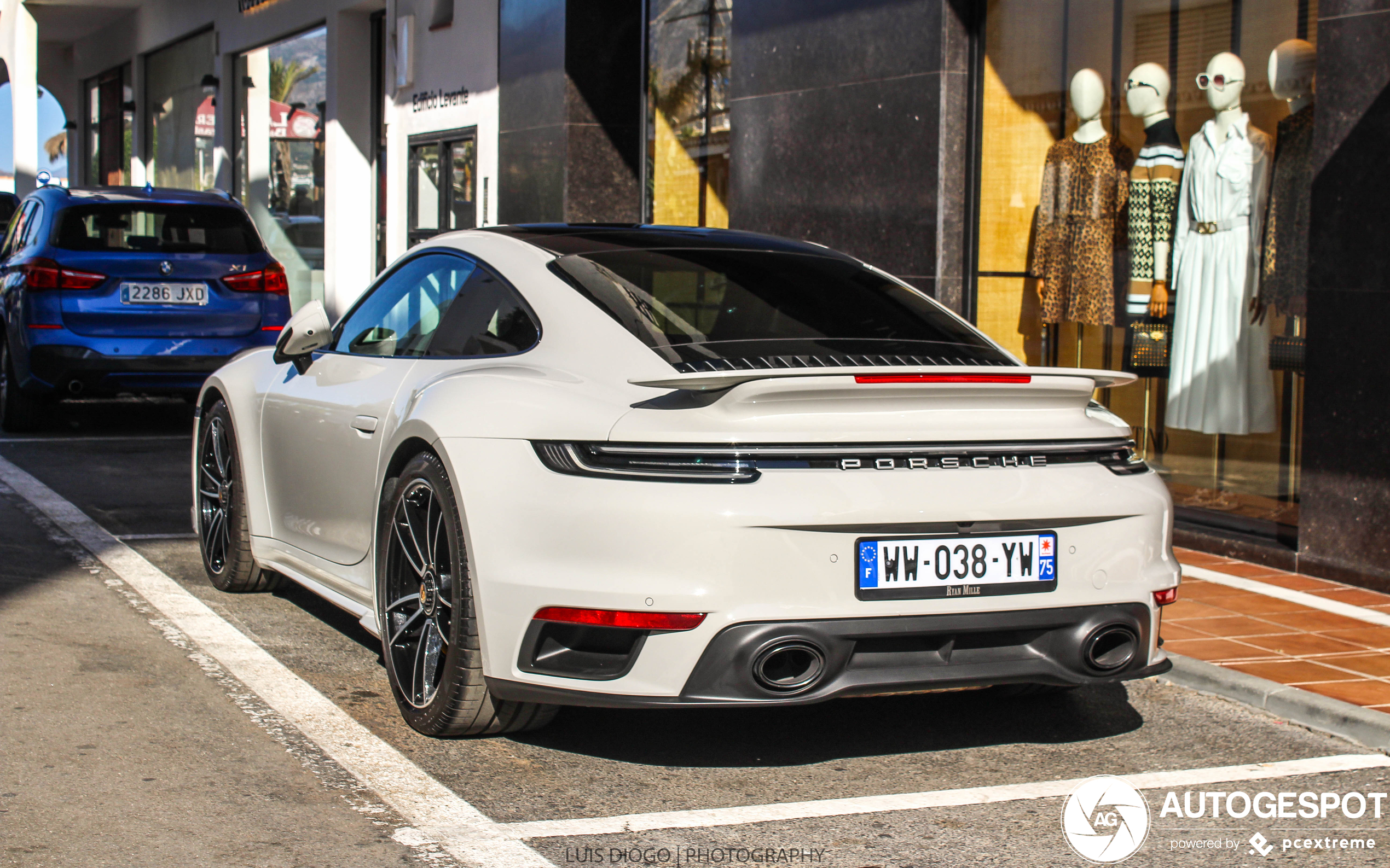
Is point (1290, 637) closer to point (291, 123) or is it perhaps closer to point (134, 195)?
point (134, 195)

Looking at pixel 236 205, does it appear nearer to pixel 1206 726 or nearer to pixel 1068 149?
pixel 1068 149

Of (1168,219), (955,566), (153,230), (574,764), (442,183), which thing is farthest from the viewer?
(442,183)

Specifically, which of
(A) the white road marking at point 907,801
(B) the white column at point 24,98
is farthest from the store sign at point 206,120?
(A) the white road marking at point 907,801

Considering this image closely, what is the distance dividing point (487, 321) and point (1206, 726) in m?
2.37

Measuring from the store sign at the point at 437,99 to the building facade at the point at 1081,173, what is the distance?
1.33 feet

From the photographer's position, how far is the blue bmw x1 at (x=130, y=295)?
415 inches

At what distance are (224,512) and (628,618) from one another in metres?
2.94

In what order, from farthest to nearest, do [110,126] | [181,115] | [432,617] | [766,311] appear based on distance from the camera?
[110,126], [181,115], [766,311], [432,617]

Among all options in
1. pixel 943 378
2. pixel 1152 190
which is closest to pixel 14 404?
pixel 1152 190

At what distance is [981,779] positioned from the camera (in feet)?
13.0

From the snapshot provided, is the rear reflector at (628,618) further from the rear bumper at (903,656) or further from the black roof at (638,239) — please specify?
the black roof at (638,239)

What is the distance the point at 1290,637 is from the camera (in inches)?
221

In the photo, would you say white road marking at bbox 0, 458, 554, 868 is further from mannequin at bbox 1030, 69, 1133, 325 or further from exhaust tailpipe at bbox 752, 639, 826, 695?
mannequin at bbox 1030, 69, 1133, 325

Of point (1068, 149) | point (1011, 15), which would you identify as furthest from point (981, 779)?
point (1011, 15)
